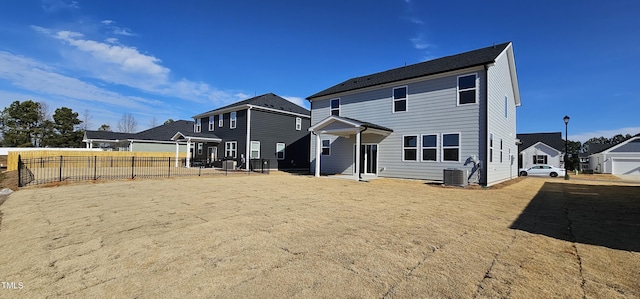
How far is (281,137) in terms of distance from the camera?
24172mm

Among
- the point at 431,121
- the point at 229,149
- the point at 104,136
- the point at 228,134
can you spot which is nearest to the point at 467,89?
the point at 431,121

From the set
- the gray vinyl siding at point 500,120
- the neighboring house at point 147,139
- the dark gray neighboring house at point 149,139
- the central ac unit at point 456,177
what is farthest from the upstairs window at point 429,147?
the neighboring house at point 147,139

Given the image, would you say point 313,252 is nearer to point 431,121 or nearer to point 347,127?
point 347,127

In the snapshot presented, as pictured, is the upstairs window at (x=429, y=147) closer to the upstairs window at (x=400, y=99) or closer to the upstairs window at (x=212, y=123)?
the upstairs window at (x=400, y=99)

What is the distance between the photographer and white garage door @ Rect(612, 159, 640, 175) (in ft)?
94.5

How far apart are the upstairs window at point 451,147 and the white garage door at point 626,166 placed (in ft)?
99.5

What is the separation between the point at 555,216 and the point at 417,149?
8248 mm

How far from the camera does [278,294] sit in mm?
2516

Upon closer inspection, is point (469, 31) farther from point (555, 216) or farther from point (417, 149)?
point (555, 216)

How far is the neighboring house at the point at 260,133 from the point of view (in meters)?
22.3

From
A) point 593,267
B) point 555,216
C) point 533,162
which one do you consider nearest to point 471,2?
point 555,216

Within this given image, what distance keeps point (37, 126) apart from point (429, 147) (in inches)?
2183

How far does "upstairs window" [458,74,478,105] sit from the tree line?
53.8 metres

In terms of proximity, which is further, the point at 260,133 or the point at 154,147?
the point at 154,147
